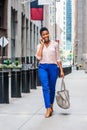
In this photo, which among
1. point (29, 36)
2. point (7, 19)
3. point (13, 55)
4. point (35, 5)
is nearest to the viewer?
point (35, 5)

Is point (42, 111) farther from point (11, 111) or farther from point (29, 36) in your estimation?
point (29, 36)

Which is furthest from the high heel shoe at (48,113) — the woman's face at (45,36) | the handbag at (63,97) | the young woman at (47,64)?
the woman's face at (45,36)

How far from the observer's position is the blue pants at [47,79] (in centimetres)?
1120

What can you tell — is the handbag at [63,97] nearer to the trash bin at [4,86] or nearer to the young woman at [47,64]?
the young woman at [47,64]

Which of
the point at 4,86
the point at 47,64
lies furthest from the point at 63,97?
the point at 4,86

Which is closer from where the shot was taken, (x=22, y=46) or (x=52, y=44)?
(x=52, y=44)

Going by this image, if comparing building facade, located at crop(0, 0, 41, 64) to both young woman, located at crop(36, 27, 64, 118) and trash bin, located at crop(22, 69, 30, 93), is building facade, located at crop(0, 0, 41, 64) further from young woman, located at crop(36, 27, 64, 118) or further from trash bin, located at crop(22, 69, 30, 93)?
young woman, located at crop(36, 27, 64, 118)

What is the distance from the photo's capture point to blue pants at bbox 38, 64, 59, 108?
11.2 m

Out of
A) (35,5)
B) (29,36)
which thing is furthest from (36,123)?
(29,36)

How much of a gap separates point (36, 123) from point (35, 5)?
2958 cm

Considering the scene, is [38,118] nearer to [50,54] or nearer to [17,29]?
[50,54]

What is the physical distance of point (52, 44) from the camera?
449 inches

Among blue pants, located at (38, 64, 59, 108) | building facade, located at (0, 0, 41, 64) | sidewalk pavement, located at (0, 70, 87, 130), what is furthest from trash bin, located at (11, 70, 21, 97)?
building facade, located at (0, 0, 41, 64)

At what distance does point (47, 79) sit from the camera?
443 inches
